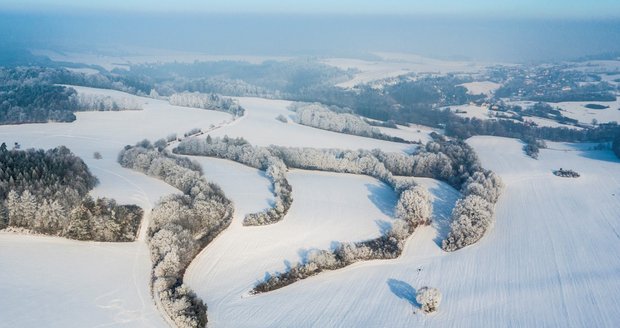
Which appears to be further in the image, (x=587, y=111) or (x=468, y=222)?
(x=587, y=111)

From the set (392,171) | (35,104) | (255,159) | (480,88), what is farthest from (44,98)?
(480,88)

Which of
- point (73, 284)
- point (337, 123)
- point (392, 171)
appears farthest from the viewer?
point (337, 123)

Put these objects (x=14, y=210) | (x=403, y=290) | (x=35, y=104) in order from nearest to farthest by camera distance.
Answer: (x=403, y=290) < (x=14, y=210) < (x=35, y=104)

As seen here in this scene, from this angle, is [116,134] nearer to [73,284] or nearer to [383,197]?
[383,197]

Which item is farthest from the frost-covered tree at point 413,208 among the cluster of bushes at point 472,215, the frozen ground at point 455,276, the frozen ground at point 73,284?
the frozen ground at point 73,284

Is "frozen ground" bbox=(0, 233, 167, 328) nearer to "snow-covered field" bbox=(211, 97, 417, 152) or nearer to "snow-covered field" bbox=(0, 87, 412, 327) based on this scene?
"snow-covered field" bbox=(0, 87, 412, 327)

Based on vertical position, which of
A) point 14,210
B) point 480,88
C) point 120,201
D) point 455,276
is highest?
point 480,88
